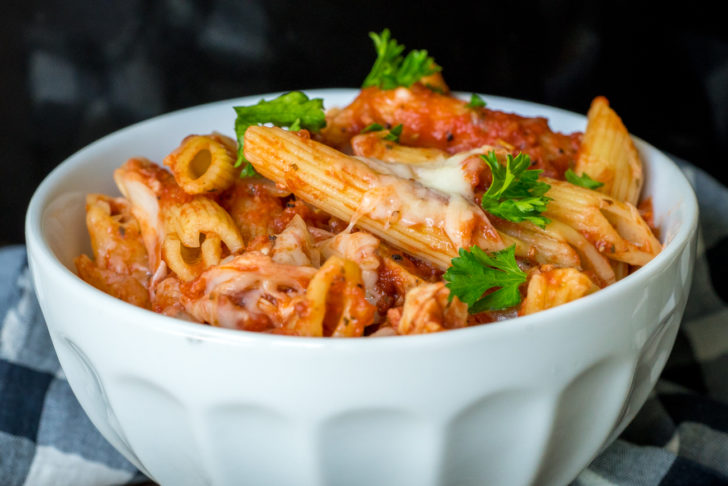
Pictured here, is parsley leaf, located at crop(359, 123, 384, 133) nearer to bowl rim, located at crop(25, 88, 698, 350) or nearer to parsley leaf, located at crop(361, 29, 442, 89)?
parsley leaf, located at crop(361, 29, 442, 89)

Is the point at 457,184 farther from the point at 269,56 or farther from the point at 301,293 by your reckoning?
the point at 269,56

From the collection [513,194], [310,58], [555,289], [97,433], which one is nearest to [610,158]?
[513,194]

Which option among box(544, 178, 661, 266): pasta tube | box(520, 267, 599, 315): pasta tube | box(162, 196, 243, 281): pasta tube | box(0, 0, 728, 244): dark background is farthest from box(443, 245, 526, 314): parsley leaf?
box(0, 0, 728, 244): dark background

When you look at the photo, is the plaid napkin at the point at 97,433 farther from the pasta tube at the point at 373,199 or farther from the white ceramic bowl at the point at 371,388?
the pasta tube at the point at 373,199

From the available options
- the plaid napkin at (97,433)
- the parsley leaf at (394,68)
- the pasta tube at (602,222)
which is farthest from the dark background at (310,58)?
the pasta tube at (602,222)

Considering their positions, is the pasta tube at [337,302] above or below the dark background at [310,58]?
above

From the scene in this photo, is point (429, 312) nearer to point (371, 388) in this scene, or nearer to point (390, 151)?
point (371, 388)
